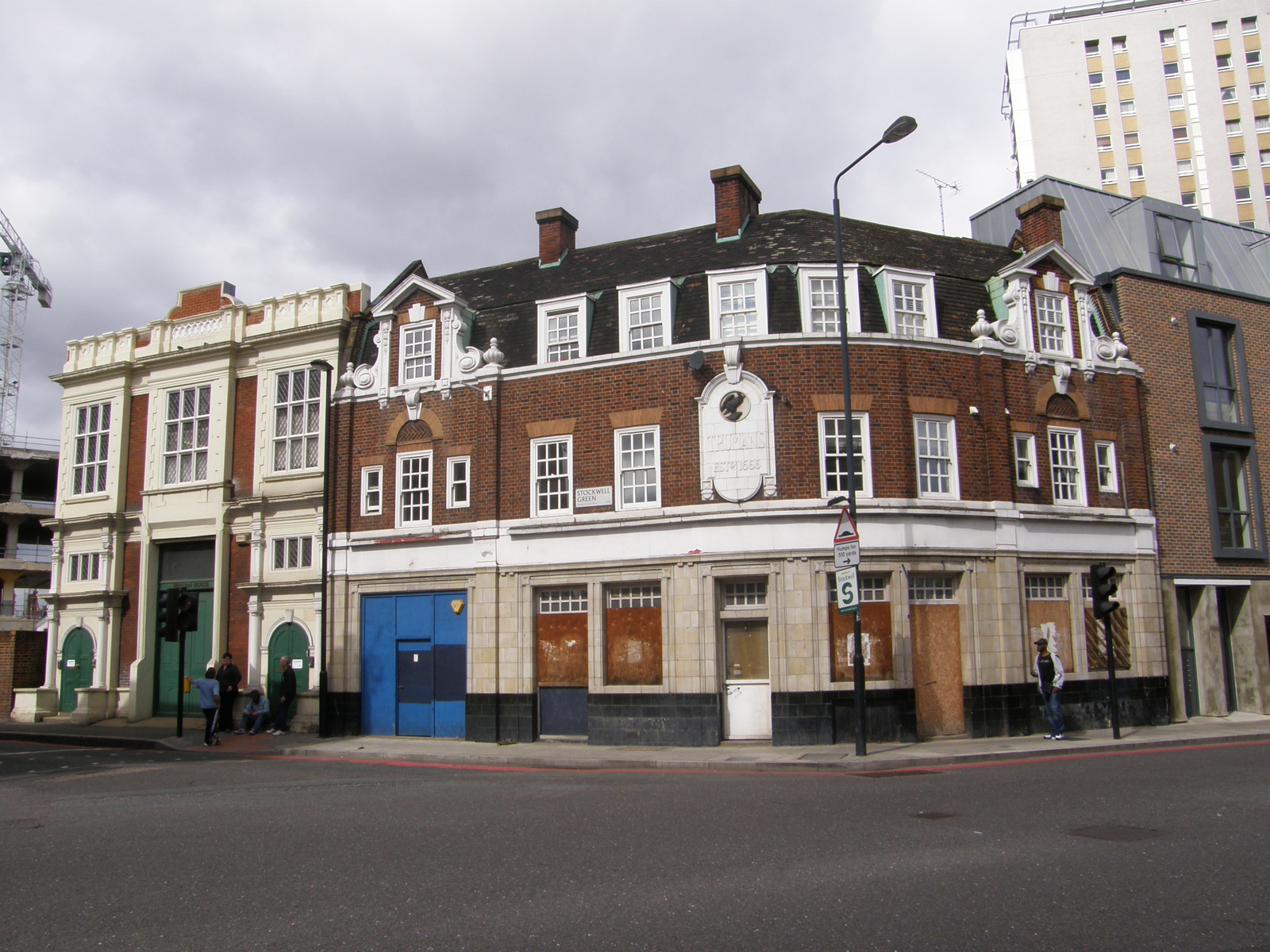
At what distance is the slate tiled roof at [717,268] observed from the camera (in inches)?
821

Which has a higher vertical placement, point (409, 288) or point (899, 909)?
point (409, 288)

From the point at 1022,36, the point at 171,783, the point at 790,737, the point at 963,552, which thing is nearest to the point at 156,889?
the point at 171,783

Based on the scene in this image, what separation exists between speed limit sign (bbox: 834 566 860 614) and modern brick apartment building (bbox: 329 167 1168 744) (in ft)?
7.42

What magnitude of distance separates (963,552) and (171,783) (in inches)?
580

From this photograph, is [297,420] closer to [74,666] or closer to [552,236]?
[552,236]

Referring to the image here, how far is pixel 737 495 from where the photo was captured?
19344 millimetres

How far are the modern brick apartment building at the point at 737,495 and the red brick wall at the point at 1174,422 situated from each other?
2.44 feet

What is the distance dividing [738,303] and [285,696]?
1382 centimetres

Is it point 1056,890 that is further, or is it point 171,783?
point 171,783

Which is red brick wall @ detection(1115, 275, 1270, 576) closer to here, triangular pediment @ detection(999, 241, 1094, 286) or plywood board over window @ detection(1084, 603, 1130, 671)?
triangular pediment @ detection(999, 241, 1094, 286)

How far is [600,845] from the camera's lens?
27.4 feet

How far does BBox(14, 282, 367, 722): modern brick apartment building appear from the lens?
24.7 m

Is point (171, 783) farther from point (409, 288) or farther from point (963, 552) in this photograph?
point (963, 552)

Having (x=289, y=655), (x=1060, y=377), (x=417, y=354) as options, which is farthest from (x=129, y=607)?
(x=1060, y=377)
